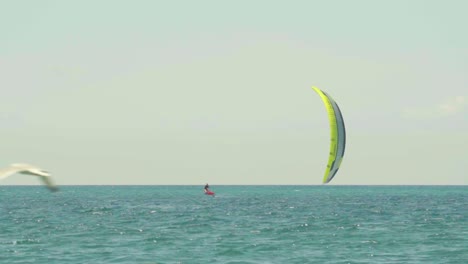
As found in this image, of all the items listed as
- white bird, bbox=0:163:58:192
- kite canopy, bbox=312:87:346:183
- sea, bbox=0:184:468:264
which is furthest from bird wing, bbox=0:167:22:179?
kite canopy, bbox=312:87:346:183

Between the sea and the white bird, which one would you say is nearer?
the white bird

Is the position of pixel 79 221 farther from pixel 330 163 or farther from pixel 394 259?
pixel 394 259

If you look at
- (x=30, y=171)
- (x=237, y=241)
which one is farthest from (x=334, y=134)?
(x=30, y=171)

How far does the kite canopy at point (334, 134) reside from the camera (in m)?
50.6

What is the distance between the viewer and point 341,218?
67062mm

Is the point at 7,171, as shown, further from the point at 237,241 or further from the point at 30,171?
the point at 237,241

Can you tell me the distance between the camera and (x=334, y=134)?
50594 mm

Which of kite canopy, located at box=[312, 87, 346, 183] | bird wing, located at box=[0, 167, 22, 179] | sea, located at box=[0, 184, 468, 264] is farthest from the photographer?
kite canopy, located at box=[312, 87, 346, 183]

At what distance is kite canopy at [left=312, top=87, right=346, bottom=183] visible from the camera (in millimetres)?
50562

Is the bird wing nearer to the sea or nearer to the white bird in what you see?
the white bird

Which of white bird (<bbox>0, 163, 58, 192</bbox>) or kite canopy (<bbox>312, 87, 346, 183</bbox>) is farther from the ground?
kite canopy (<bbox>312, 87, 346, 183</bbox>)

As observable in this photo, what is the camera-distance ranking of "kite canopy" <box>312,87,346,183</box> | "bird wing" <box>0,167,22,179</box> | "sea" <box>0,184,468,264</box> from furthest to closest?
"kite canopy" <box>312,87,346,183</box>, "sea" <box>0,184,468,264</box>, "bird wing" <box>0,167,22,179</box>

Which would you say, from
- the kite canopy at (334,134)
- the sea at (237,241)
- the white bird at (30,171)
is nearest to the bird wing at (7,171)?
the white bird at (30,171)

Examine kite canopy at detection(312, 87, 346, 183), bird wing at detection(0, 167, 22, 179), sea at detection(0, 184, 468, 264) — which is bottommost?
sea at detection(0, 184, 468, 264)
